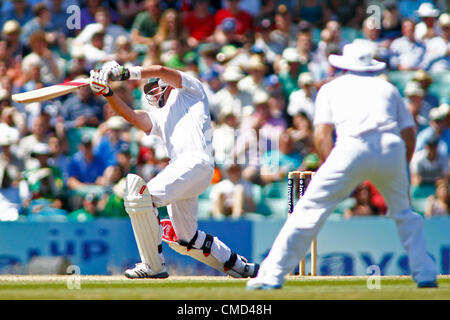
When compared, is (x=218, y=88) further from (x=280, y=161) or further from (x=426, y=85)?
(x=426, y=85)

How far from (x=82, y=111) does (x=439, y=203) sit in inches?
186

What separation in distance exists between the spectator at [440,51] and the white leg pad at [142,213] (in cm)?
689

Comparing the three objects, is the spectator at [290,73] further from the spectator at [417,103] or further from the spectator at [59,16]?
the spectator at [59,16]

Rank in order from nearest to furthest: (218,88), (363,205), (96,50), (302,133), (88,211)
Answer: (88,211), (363,205), (302,133), (218,88), (96,50)

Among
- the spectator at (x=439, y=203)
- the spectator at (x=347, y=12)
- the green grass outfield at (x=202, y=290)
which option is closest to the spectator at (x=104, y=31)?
the spectator at (x=347, y=12)

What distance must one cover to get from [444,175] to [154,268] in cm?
501

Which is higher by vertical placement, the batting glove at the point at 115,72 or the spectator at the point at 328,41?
the spectator at the point at 328,41

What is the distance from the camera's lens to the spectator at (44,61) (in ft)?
41.2

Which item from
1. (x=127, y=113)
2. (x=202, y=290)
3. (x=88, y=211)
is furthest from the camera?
(x=88, y=211)

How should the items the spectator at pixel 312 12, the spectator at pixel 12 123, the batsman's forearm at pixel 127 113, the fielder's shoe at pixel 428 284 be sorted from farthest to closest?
the spectator at pixel 312 12
the spectator at pixel 12 123
the batsman's forearm at pixel 127 113
the fielder's shoe at pixel 428 284

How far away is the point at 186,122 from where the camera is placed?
758 cm

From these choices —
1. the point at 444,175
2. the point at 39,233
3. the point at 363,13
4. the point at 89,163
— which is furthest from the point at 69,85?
the point at 363,13

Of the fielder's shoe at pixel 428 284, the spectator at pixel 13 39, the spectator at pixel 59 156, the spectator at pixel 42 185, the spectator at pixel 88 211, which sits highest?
the spectator at pixel 13 39

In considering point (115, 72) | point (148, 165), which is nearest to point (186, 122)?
point (115, 72)
